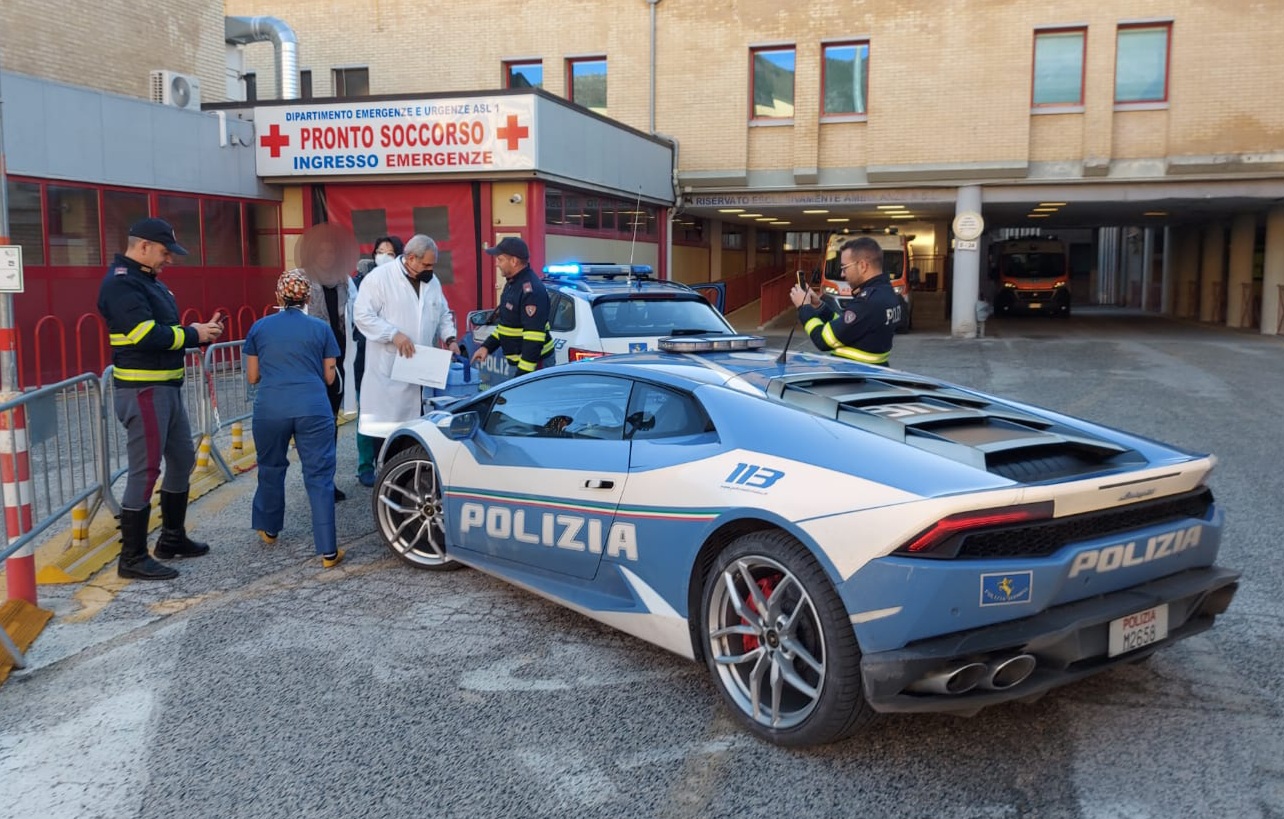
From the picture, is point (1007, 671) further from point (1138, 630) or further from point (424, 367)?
point (424, 367)

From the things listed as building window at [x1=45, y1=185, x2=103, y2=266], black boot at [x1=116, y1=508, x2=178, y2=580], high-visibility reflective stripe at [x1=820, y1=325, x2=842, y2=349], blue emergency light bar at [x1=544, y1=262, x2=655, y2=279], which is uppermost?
building window at [x1=45, y1=185, x2=103, y2=266]

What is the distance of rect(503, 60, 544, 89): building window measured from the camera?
2497cm

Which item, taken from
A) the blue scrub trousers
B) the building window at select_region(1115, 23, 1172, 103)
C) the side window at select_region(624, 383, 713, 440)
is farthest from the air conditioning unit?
the building window at select_region(1115, 23, 1172, 103)

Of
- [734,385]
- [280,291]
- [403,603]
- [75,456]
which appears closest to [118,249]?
[75,456]

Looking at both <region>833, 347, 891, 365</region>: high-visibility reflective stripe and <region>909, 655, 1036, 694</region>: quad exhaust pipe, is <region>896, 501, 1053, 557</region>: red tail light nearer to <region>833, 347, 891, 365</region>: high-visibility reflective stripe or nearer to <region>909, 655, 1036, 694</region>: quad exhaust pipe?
<region>909, 655, 1036, 694</region>: quad exhaust pipe

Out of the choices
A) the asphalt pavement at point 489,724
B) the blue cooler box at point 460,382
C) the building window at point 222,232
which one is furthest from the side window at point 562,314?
the building window at point 222,232

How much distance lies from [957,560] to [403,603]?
9.91 ft

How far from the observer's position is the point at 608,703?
414cm

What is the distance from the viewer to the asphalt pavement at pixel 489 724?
3398mm

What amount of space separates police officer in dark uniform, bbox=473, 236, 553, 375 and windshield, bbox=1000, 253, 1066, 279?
2557 centimetres

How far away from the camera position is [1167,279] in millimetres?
36500

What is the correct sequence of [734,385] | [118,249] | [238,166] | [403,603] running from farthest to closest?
[238,166]
[118,249]
[403,603]
[734,385]

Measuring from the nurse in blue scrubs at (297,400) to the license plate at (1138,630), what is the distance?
13.3 feet

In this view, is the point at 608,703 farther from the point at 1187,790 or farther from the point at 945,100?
the point at 945,100
